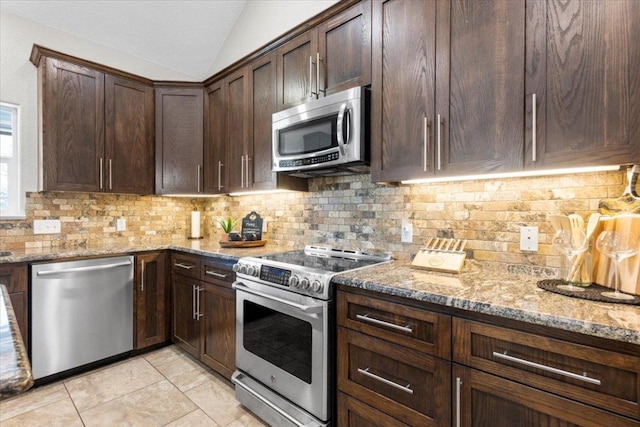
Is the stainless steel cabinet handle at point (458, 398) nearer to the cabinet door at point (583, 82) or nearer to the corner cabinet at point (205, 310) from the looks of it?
the cabinet door at point (583, 82)

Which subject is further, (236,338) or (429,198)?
(236,338)

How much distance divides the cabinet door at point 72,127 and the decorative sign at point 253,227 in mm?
1284

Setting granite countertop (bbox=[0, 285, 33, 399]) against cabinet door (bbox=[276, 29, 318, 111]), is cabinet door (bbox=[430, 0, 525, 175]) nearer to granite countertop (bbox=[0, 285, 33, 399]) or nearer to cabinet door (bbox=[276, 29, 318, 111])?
cabinet door (bbox=[276, 29, 318, 111])

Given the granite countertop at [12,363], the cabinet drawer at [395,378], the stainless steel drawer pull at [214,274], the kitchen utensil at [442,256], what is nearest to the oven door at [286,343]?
the cabinet drawer at [395,378]

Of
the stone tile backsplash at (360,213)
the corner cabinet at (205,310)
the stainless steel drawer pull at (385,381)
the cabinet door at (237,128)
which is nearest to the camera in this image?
the stainless steel drawer pull at (385,381)

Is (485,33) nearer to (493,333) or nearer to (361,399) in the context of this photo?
(493,333)

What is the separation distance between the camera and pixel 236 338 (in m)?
2.17

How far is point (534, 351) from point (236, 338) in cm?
172

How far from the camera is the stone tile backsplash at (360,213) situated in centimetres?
156

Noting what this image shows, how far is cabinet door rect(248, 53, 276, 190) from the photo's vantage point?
2.48m

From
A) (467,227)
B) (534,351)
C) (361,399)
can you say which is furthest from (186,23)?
(534,351)

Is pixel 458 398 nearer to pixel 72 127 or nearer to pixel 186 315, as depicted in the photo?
pixel 186 315

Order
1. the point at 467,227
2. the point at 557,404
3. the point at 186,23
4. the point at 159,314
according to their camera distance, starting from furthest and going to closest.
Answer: the point at 186,23, the point at 159,314, the point at 467,227, the point at 557,404

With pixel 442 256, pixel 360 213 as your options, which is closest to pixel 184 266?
pixel 360 213
